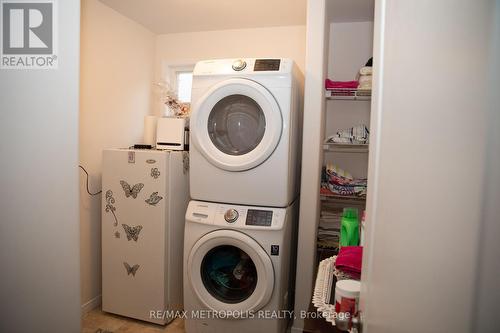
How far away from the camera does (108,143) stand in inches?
96.7

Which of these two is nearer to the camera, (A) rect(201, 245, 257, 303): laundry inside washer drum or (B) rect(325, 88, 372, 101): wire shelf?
(A) rect(201, 245, 257, 303): laundry inside washer drum

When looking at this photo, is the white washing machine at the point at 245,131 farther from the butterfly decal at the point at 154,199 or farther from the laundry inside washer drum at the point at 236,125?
the butterfly decal at the point at 154,199

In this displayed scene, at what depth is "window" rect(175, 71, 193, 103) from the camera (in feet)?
10.0

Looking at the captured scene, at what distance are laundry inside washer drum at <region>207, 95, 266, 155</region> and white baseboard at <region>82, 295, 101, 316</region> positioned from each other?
1.68m

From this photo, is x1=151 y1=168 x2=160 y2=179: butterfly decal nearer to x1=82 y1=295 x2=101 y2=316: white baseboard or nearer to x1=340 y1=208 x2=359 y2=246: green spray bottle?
x1=82 y1=295 x2=101 y2=316: white baseboard

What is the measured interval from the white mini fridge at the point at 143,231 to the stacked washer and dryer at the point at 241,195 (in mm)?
232

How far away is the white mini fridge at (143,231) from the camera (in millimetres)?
2094

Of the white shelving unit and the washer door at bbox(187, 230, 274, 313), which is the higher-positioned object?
the white shelving unit

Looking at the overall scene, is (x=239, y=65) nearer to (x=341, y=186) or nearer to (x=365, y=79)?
(x=365, y=79)

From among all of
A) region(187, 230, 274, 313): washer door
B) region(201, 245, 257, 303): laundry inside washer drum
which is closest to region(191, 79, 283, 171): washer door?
region(187, 230, 274, 313): washer door

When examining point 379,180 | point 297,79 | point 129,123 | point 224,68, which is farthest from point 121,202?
point 379,180

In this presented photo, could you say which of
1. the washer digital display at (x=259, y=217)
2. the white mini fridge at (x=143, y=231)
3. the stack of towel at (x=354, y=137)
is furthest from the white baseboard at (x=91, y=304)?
the stack of towel at (x=354, y=137)

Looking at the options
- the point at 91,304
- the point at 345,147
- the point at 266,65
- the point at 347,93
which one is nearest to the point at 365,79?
the point at 347,93

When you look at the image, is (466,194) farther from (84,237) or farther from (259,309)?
(84,237)
